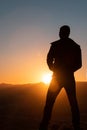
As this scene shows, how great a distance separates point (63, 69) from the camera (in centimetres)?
916

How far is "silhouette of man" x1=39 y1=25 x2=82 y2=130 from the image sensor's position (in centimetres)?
903

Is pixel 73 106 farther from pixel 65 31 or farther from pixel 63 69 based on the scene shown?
pixel 65 31

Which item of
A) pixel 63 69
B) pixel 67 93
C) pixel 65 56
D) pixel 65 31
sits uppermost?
pixel 65 31

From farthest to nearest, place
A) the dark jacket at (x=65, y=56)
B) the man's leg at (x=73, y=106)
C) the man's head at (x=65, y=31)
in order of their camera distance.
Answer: the man's head at (x=65, y=31)
the dark jacket at (x=65, y=56)
the man's leg at (x=73, y=106)

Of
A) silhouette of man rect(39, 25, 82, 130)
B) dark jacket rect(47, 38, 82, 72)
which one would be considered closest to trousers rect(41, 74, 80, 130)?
silhouette of man rect(39, 25, 82, 130)

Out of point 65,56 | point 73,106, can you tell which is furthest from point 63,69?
point 73,106

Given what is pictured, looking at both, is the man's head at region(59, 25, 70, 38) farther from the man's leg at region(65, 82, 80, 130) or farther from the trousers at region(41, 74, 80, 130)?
the man's leg at region(65, 82, 80, 130)

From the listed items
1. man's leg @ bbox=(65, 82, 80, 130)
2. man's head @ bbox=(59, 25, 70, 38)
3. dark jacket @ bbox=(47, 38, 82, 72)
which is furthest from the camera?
man's head @ bbox=(59, 25, 70, 38)

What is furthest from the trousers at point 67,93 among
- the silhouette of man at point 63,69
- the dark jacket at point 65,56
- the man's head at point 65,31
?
the man's head at point 65,31

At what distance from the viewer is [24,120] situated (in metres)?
13.1

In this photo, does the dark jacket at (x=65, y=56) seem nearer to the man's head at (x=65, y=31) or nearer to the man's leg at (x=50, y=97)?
the man's head at (x=65, y=31)

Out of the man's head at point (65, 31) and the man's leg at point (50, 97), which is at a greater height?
the man's head at point (65, 31)

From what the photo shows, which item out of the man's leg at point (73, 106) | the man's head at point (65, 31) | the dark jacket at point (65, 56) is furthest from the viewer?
the man's head at point (65, 31)

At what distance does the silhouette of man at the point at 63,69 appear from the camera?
9.03m
